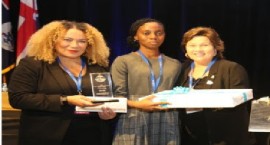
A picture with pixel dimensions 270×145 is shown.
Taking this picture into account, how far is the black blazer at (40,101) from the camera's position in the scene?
2.26m

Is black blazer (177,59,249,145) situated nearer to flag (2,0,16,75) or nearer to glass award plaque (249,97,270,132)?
glass award plaque (249,97,270,132)

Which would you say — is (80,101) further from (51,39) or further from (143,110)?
(143,110)

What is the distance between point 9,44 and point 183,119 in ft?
9.05

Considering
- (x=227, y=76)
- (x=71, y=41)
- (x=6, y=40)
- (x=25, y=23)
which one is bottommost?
(x=227, y=76)

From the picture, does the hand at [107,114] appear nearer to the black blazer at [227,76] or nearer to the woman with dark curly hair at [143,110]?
the woman with dark curly hair at [143,110]

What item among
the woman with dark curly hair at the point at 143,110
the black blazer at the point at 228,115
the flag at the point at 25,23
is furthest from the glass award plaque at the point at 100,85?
the flag at the point at 25,23

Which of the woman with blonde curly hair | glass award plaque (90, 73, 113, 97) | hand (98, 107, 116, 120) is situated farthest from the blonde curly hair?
hand (98, 107, 116, 120)

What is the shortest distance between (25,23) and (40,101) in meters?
2.70

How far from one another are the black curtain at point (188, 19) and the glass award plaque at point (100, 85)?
7.58 feet

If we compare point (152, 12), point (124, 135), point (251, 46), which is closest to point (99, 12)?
point (152, 12)

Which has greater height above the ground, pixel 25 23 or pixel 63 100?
pixel 25 23

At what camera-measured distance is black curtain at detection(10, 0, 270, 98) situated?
4293mm

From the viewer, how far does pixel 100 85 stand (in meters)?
2.33

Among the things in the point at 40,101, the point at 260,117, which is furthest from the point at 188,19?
the point at 40,101
